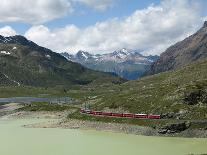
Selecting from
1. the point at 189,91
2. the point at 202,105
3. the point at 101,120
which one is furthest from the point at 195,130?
the point at 101,120

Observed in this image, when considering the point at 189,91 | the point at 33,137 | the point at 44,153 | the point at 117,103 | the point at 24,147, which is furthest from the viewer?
the point at 117,103

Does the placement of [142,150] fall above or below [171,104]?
below

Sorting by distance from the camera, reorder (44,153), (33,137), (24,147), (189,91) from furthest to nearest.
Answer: (189,91), (33,137), (24,147), (44,153)

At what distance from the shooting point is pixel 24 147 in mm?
92000

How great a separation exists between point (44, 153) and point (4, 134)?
38.7 meters

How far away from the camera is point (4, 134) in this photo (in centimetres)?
11800

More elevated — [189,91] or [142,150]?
[189,91]

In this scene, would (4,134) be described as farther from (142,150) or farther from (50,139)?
(142,150)

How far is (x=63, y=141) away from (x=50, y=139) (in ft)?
17.1

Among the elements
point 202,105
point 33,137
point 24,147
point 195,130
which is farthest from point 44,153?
point 202,105

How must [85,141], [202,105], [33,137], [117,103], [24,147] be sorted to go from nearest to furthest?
1. [24,147]
2. [85,141]
3. [33,137]
4. [202,105]
5. [117,103]

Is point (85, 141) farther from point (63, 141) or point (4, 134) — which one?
point (4, 134)

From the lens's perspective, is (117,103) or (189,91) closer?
(189,91)

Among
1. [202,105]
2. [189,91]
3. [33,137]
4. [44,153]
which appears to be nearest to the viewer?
[44,153]
